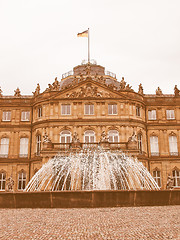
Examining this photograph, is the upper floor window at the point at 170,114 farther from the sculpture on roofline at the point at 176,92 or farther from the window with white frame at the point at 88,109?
the window with white frame at the point at 88,109

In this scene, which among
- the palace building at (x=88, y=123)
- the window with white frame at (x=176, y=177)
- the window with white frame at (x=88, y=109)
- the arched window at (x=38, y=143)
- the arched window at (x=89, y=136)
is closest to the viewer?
the arched window at (x=89, y=136)

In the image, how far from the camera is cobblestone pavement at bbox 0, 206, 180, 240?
10.2 m

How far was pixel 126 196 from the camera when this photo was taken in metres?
17.2

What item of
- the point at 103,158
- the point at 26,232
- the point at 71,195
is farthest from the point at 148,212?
the point at 103,158

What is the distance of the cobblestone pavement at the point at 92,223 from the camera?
33.5 feet

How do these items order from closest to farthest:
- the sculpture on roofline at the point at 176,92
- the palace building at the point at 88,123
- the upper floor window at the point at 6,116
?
the palace building at the point at 88,123 < the upper floor window at the point at 6,116 < the sculpture on roofline at the point at 176,92

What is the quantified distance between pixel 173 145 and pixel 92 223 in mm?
32062

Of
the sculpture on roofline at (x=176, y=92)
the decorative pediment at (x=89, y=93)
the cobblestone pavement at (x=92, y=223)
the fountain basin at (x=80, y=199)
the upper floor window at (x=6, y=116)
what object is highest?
the sculpture on roofline at (x=176, y=92)

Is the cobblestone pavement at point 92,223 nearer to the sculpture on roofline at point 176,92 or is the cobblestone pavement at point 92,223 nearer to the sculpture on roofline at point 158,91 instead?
the sculpture on roofline at point 176,92

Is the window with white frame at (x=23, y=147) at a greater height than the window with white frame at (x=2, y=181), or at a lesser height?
greater

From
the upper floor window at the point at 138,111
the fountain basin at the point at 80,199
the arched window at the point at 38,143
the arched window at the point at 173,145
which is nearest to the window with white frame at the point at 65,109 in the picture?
the arched window at the point at 38,143

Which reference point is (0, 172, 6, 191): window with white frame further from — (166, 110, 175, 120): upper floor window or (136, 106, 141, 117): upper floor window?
(166, 110, 175, 120): upper floor window

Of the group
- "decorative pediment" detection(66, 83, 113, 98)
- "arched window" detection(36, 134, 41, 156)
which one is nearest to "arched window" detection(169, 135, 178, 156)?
"decorative pediment" detection(66, 83, 113, 98)

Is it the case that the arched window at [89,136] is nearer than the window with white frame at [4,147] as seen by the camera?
Yes
